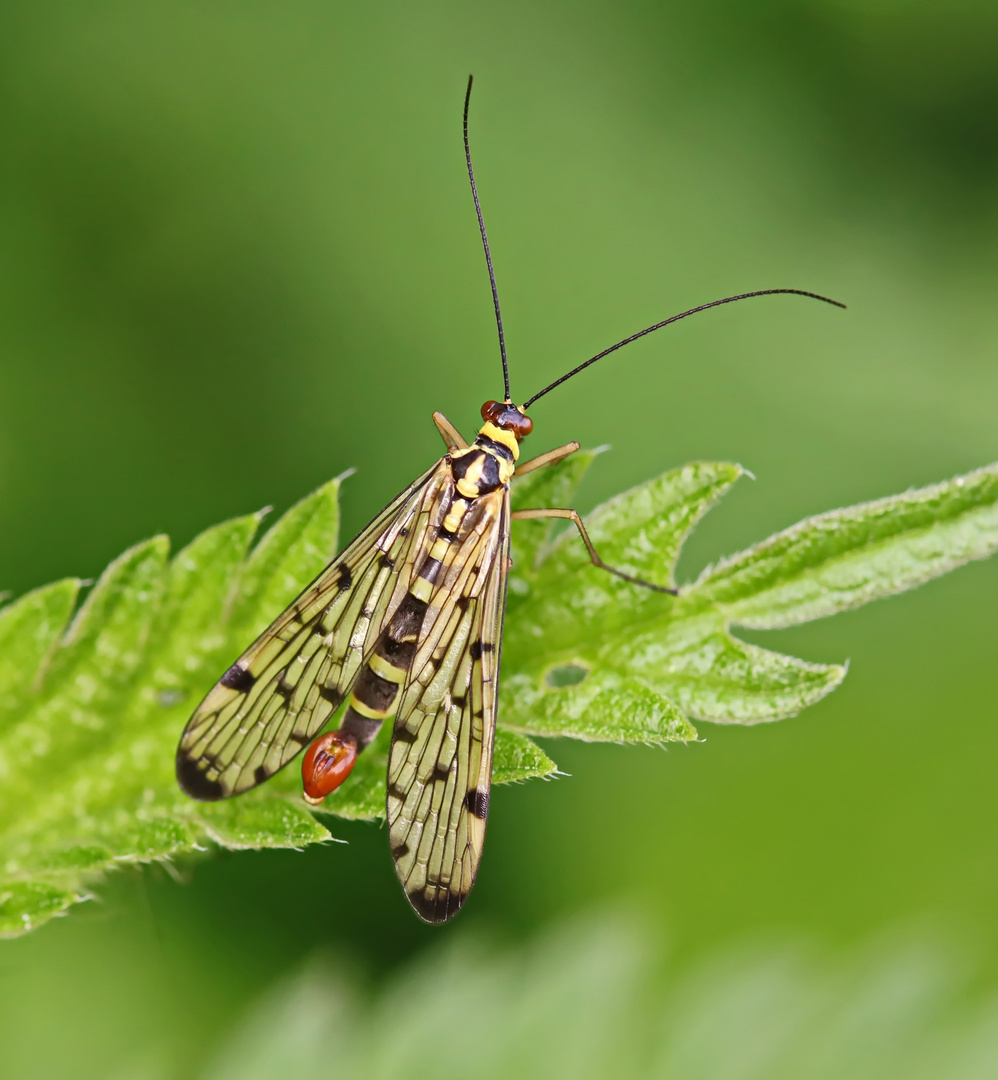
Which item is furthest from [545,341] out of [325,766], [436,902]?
[436,902]

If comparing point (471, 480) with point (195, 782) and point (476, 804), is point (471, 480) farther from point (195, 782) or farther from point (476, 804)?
point (195, 782)

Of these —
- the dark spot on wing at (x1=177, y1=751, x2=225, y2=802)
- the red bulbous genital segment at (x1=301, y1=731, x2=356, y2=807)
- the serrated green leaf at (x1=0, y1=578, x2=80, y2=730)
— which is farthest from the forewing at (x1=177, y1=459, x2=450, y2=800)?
the serrated green leaf at (x1=0, y1=578, x2=80, y2=730)

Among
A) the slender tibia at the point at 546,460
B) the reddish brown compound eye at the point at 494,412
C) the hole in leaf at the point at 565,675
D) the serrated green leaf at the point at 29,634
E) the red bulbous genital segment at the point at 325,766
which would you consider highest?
the serrated green leaf at the point at 29,634

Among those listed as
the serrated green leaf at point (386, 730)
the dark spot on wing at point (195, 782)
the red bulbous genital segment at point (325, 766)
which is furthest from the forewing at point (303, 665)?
the red bulbous genital segment at point (325, 766)

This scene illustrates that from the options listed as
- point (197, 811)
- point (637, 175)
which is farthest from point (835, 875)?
point (637, 175)

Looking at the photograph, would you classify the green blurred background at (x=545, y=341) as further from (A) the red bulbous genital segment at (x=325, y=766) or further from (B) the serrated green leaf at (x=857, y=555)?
(B) the serrated green leaf at (x=857, y=555)

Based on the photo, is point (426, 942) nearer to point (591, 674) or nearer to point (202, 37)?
point (591, 674)
